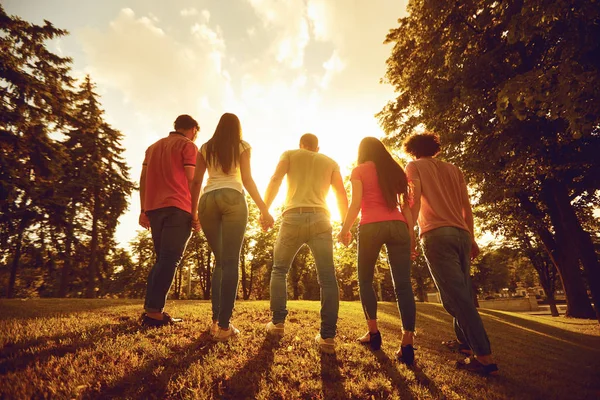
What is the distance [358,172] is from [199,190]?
214cm

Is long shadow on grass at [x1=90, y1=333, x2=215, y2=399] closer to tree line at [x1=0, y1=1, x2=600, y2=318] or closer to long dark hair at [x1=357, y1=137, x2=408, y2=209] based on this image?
long dark hair at [x1=357, y1=137, x2=408, y2=209]

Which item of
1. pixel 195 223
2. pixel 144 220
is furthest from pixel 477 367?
pixel 144 220

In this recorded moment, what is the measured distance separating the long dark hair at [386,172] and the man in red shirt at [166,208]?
2386 mm

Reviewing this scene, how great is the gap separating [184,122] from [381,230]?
3.24 meters

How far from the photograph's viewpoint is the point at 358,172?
4.05 meters

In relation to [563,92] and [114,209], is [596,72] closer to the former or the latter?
[563,92]

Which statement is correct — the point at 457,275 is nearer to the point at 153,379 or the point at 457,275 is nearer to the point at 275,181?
the point at 275,181

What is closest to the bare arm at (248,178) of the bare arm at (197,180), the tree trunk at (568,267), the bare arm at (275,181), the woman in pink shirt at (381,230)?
the bare arm at (275,181)

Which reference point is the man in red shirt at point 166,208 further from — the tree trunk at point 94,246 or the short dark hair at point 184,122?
the tree trunk at point 94,246

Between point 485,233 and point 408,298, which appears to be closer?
point 408,298

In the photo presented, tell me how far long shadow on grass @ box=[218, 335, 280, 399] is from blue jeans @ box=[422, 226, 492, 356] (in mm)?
2038

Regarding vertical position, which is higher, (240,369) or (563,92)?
(563,92)

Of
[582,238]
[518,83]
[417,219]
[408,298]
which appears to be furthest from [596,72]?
[582,238]

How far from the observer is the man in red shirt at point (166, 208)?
3775 mm
